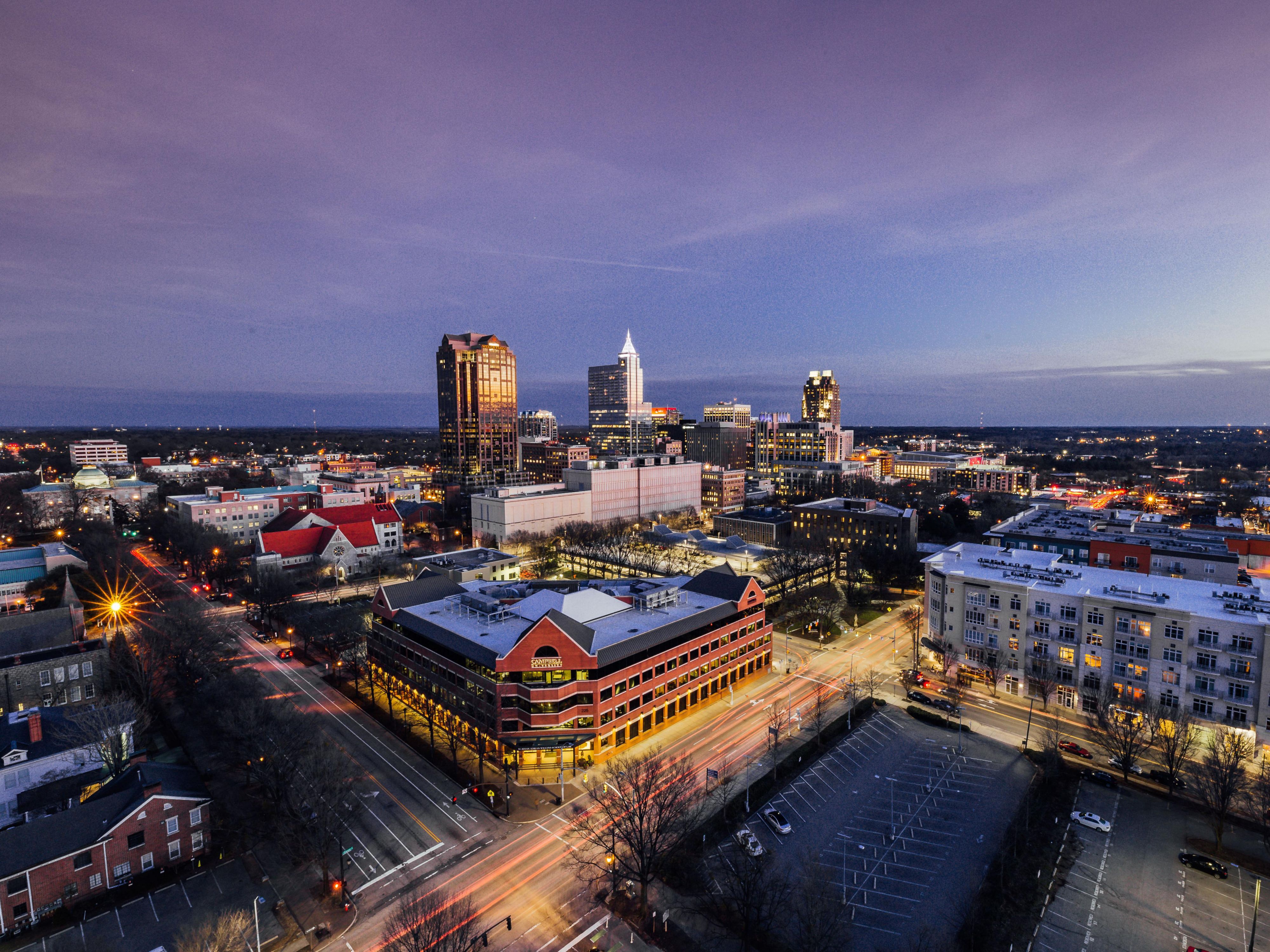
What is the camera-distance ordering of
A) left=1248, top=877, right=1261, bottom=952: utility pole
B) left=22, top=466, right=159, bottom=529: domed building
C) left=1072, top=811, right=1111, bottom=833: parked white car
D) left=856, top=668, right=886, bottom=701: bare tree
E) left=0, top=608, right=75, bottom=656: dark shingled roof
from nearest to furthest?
left=1248, top=877, right=1261, bottom=952: utility pole → left=1072, top=811, right=1111, bottom=833: parked white car → left=0, top=608, right=75, bottom=656: dark shingled roof → left=856, top=668, right=886, bottom=701: bare tree → left=22, top=466, right=159, bottom=529: domed building

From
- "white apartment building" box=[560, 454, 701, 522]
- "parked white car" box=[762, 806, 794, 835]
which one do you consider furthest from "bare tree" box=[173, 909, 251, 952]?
"white apartment building" box=[560, 454, 701, 522]

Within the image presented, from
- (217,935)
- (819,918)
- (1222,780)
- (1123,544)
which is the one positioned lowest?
Result: (217,935)

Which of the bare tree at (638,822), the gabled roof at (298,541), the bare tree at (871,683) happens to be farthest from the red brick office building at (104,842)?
the gabled roof at (298,541)

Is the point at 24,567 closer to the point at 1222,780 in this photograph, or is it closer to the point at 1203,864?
the point at 1203,864

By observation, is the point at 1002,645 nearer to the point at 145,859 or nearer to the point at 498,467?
the point at 145,859

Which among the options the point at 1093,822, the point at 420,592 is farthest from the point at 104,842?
the point at 1093,822

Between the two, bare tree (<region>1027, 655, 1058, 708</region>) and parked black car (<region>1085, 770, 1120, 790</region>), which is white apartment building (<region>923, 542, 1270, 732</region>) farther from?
parked black car (<region>1085, 770, 1120, 790</region>)

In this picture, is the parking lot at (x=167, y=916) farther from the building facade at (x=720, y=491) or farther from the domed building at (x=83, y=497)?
the building facade at (x=720, y=491)
